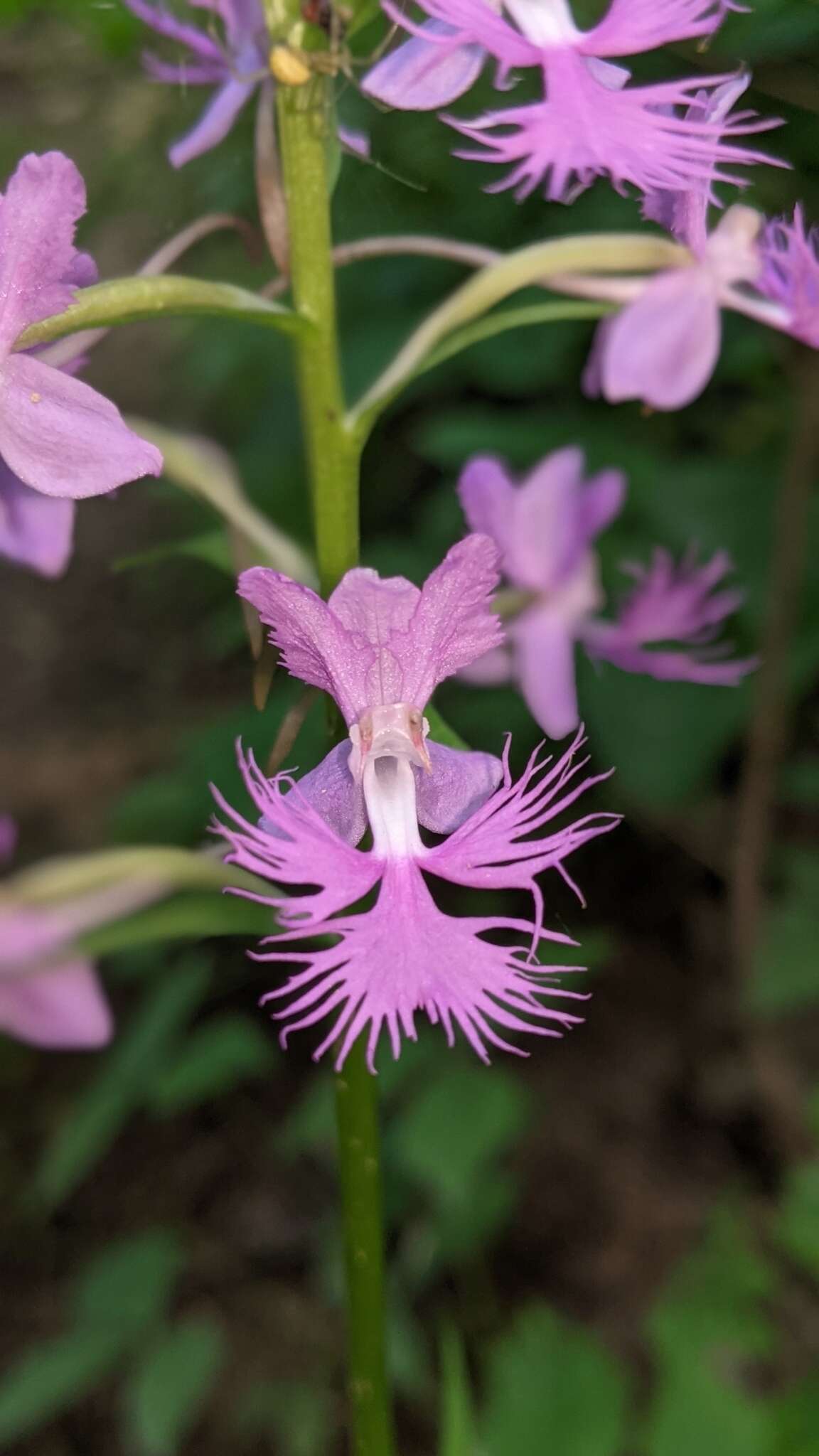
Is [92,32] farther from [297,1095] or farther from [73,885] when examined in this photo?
[297,1095]

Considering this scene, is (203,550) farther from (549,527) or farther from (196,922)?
(549,527)

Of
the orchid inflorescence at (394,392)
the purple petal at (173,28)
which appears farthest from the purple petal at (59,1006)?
the purple petal at (173,28)

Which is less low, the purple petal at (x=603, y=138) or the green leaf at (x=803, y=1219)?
the purple petal at (x=603, y=138)

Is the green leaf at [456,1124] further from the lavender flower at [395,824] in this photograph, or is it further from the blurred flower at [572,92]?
the blurred flower at [572,92]

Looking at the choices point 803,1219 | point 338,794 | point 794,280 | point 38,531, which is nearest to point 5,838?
point 38,531

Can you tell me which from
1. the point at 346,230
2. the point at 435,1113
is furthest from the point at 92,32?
the point at 435,1113

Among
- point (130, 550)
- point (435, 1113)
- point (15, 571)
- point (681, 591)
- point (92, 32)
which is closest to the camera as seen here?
point (92, 32)

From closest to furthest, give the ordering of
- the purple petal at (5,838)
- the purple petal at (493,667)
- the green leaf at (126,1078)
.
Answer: the purple petal at (5,838) → the purple petal at (493,667) → the green leaf at (126,1078)

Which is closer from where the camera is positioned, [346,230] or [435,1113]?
[346,230]
